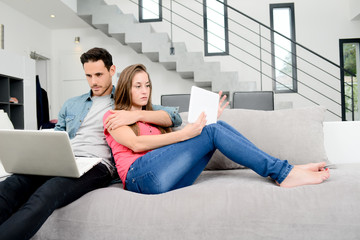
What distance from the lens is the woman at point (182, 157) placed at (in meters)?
1.21

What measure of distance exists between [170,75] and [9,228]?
555 centimetres

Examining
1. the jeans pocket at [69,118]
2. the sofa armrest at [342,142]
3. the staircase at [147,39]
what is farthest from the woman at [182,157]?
the staircase at [147,39]

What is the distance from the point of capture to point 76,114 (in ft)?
5.02

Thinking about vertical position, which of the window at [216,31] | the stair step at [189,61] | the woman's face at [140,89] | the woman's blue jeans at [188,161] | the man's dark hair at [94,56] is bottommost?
the woman's blue jeans at [188,161]

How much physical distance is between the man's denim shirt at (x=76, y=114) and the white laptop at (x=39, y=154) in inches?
14.2

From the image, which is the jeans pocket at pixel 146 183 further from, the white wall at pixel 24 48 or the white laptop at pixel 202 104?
the white wall at pixel 24 48

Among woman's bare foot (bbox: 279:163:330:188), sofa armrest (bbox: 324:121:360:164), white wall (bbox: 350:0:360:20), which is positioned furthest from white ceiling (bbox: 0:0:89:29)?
white wall (bbox: 350:0:360:20)

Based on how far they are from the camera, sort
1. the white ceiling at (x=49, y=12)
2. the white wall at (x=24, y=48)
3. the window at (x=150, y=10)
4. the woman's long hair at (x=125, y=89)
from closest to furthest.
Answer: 1. the woman's long hair at (x=125, y=89)
2. the white wall at (x=24, y=48)
3. the white ceiling at (x=49, y=12)
4. the window at (x=150, y=10)

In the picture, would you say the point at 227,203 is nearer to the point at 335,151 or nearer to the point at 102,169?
the point at 102,169

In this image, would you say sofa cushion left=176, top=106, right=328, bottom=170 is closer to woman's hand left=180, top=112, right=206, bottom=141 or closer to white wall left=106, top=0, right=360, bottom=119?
woman's hand left=180, top=112, right=206, bottom=141

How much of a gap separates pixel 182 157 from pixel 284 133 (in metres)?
0.71

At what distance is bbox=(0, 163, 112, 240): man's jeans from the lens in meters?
0.91

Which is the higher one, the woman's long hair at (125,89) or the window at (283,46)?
the window at (283,46)

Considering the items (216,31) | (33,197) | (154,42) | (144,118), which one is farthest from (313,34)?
(33,197)
